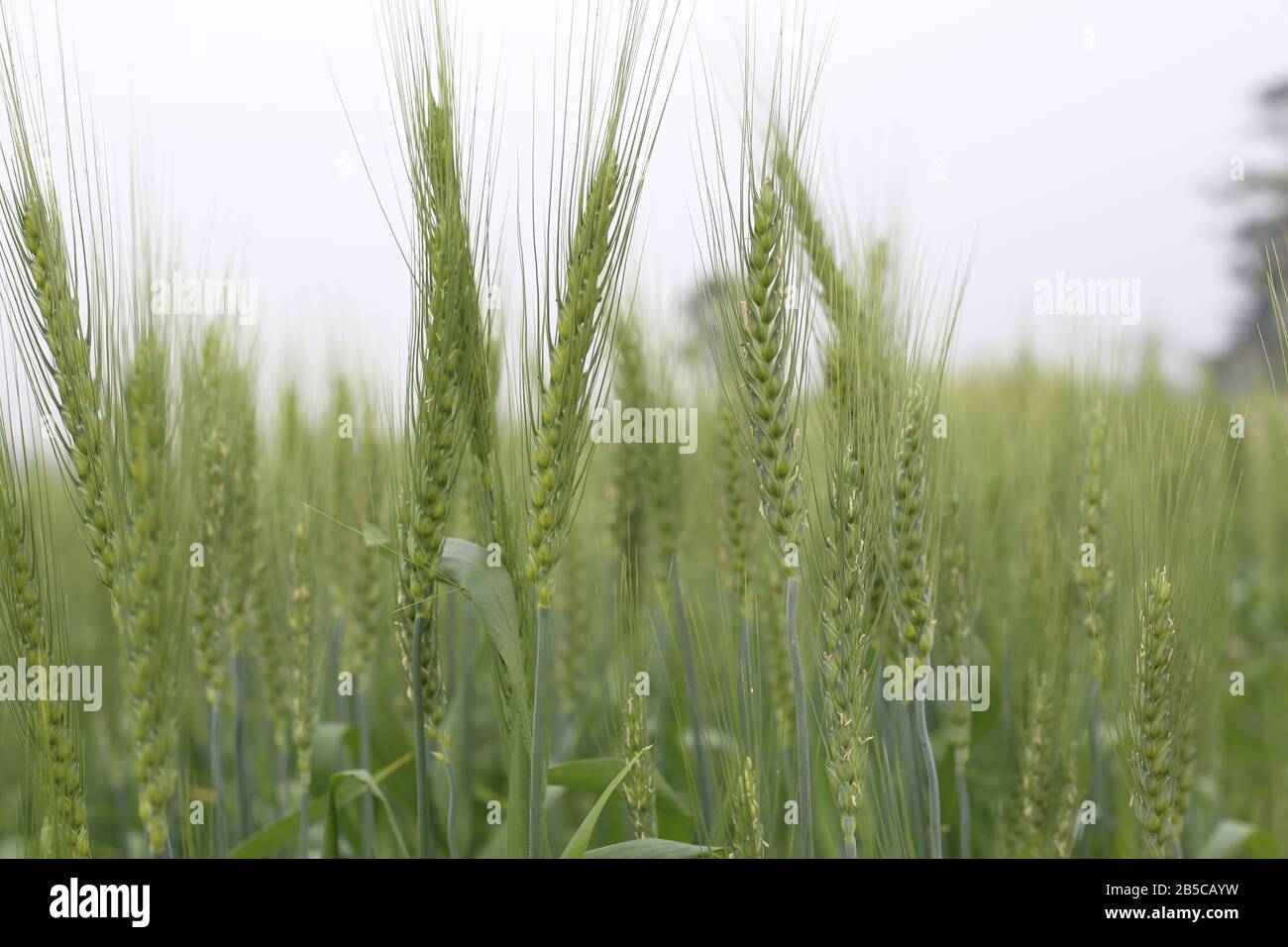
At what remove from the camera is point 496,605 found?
1.13 metres

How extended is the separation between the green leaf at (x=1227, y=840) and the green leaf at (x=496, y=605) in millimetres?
1496

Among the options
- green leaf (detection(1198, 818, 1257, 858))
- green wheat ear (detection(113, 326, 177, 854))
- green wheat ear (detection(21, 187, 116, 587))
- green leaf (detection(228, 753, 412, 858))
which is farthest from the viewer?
green leaf (detection(1198, 818, 1257, 858))

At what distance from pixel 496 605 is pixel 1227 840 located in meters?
1.62

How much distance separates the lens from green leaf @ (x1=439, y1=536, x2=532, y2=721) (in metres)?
1.12

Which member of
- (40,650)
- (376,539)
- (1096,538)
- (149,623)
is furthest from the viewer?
(1096,538)

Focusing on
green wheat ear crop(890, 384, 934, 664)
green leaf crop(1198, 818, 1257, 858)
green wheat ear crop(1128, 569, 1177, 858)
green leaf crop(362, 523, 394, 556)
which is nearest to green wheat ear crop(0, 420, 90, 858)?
green leaf crop(362, 523, 394, 556)

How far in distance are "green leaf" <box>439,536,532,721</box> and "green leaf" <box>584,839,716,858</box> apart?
0.70 feet

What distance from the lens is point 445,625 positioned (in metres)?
2.06

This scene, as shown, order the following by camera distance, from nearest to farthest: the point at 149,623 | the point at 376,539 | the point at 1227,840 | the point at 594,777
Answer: the point at 149,623
the point at 376,539
the point at 594,777
the point at 1227,840

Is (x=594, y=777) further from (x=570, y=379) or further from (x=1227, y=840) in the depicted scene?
(x=1227, y=840)

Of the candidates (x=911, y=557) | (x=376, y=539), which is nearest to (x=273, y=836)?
(x=376, y=539)

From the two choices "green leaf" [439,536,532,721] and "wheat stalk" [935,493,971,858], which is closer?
"green leaf" [439,536,532,721]

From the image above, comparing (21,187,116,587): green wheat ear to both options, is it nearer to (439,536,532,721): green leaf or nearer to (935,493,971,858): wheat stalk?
(439,536,532,721): green leaf

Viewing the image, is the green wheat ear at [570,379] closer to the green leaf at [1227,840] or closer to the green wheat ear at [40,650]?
the green wheat ear at [40,650]
